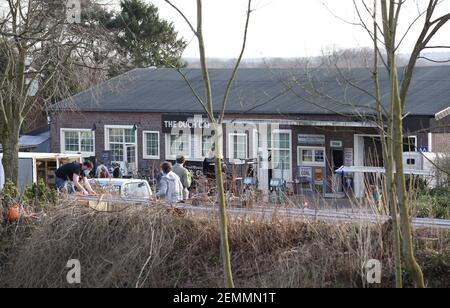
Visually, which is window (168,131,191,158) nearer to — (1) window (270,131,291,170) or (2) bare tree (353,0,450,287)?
(1) window (270,131,291,170)

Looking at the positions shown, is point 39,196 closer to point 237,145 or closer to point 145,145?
point 237,145

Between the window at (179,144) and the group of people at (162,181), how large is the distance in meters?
20.3

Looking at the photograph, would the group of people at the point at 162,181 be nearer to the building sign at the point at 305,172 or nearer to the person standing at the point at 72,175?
the person standing at the point at 72,175

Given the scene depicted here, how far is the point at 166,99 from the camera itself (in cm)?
3953

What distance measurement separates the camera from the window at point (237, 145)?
35.6 meters

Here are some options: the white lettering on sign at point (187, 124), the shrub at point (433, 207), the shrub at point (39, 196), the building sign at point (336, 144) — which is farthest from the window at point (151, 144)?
the shrub at point (433, 207)

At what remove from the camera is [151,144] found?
39.0 m

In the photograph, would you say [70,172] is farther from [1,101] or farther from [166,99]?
Result: [166,99]

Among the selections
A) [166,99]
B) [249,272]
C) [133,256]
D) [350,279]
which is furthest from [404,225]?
[166,99]

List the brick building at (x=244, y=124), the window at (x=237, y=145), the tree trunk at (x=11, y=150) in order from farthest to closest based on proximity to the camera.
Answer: the window at (x=237, y=145) < the brick building at (x=244, y=124) < the tree trunk at (x=11, y=150)

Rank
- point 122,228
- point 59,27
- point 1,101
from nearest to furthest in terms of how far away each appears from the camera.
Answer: point 122,228 < point 59,27 < point 1,101

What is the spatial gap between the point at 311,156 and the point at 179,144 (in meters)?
6.59

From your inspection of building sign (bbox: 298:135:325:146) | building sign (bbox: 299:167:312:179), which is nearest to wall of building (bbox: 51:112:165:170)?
building sign (bbox: 298:135:325:146)

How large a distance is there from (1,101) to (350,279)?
587 inches
